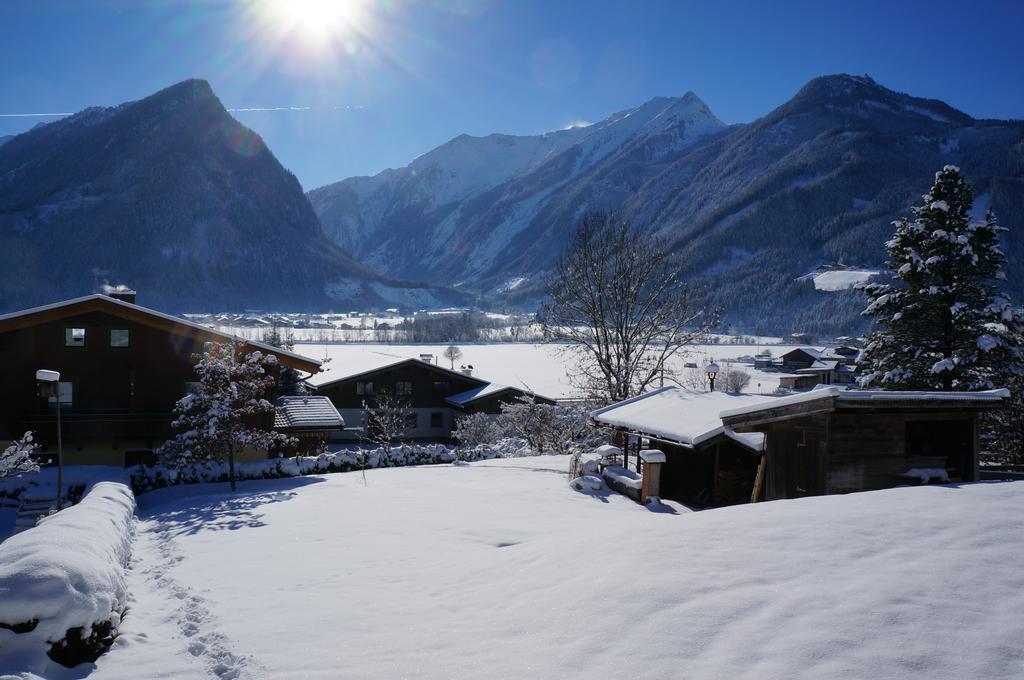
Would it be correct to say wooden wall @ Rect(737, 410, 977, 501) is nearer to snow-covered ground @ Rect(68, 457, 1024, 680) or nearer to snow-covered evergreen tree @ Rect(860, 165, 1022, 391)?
snow-covered ground @ Rect(68, 457, 1024, 680)

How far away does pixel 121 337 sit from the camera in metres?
25.3

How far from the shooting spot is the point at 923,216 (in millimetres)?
21312

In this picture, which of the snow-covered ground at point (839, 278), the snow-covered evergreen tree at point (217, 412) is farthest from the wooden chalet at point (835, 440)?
the snow-covered ground at point (839, 278)

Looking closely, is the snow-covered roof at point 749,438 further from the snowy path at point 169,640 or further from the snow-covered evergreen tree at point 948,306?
the snowy path at point 169,640

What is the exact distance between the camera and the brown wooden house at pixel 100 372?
78.0ft

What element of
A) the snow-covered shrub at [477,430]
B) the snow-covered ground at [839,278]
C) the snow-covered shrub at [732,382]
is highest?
the snow-covered ground at [839,278]

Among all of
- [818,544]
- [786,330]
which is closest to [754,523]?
[818,544]

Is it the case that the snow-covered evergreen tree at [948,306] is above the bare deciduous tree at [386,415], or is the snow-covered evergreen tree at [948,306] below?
above

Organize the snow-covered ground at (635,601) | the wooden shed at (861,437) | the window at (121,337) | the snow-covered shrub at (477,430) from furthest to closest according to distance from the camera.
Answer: the snow-covered shrub at (477,430)
the window at (121,337)
the wooden shed at (861,437)
the snow-covered ground at (635,601)

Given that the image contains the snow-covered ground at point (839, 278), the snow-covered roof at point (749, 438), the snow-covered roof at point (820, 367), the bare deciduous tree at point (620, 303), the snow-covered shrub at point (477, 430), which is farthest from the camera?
the snow-covered ground at point (839, 278)

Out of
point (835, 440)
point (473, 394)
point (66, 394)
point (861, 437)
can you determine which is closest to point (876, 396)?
point (861, 437)

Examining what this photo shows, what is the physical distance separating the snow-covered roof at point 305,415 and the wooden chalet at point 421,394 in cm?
1326

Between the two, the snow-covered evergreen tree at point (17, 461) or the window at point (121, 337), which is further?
the window at point (121, 337)

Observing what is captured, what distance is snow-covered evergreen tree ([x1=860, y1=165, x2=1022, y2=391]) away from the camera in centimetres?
1992
